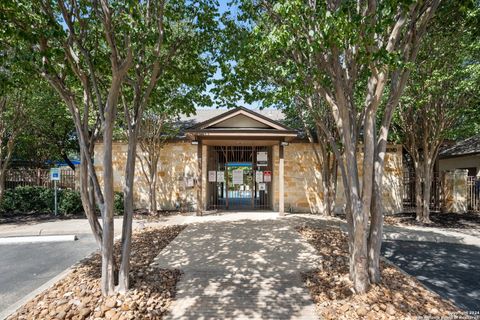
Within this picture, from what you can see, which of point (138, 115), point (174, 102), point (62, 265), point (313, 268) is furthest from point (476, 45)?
point (62, 265)

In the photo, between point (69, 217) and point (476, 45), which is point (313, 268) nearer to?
point (476, 45)

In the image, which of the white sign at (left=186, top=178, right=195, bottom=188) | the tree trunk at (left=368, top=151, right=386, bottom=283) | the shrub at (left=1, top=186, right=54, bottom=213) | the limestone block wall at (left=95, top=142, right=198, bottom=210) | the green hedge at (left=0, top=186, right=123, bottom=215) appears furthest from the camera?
the limestone block wall at (left=95, top=142, right=198, bottom=210)

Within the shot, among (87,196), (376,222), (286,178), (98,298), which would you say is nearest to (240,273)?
(98,298)

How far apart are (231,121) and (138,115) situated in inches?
263

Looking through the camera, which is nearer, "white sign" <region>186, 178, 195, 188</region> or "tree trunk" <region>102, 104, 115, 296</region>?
"tree trunk" <region>102, 104, 115, 296</region>

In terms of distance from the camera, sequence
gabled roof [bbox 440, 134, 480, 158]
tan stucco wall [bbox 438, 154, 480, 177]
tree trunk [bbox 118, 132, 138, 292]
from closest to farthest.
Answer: tree trunk [bbox 118, 132, 138, 292] < gabled roof [bbox 440, 134, 480, 158] < tan stucco wall [bbox 438, 154, 480, 177]

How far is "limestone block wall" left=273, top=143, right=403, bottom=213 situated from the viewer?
11.7 m

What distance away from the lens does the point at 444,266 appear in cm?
535

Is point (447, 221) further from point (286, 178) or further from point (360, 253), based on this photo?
point (360, 253)

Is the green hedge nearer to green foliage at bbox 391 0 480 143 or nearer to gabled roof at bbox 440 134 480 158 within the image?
green foliage at bbox 391 0 480 143

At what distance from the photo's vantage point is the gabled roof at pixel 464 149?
15305mm

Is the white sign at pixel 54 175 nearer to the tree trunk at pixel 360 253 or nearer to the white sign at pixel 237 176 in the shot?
the white sign at pixel 237 176

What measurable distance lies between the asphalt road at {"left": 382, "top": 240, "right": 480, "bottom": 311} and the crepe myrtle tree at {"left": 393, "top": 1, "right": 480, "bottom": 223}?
3290mm

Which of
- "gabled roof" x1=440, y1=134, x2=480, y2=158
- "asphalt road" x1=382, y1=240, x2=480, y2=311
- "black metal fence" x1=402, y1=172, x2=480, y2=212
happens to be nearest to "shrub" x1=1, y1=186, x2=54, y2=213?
"asphalt road" x1=382, y1=240, x2=480, y2=311
